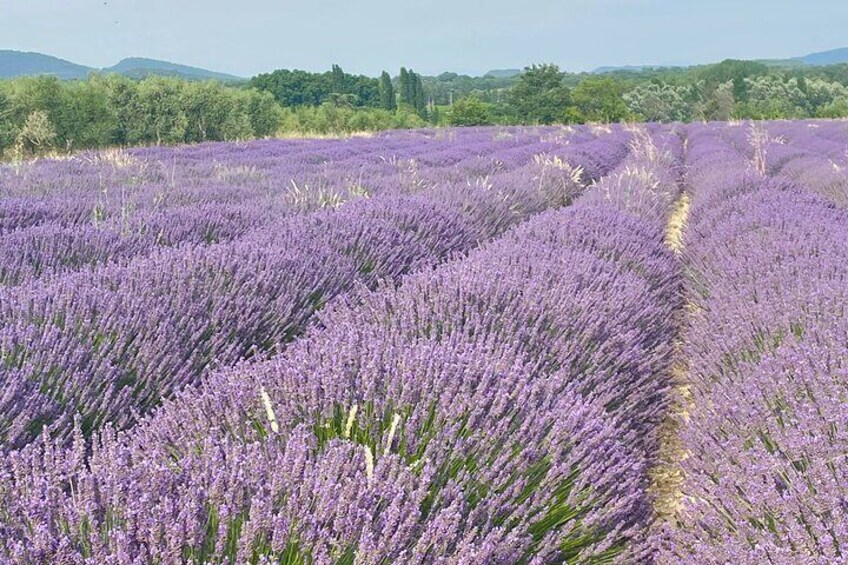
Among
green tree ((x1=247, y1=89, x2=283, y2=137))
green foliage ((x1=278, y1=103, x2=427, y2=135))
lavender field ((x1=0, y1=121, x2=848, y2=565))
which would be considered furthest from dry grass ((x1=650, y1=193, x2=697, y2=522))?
green foliage ((x1=278, y1=103, x2=427, y2=135))

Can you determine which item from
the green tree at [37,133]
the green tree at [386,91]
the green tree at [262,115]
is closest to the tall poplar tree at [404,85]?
the green tree at [386,91]

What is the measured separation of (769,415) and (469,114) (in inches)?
1398

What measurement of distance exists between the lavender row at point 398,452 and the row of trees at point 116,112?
16.4 m

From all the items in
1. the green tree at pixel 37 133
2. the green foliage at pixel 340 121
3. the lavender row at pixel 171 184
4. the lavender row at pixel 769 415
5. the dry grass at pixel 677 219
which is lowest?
the dry grass at pixel 677 219

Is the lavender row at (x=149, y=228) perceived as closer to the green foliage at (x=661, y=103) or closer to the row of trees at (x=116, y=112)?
the row of trees at (x=116, y=112)

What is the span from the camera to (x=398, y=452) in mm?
1518

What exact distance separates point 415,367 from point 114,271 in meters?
1.58

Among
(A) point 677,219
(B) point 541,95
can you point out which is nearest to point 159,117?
(A) point 677,219

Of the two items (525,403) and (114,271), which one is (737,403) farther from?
(114,271)

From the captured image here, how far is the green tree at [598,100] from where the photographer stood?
40.6 m

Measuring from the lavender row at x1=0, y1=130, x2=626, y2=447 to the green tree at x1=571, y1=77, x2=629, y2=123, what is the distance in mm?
38324

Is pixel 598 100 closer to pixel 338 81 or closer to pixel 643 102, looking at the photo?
pixel 643 102

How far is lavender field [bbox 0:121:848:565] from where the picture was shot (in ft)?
3.77

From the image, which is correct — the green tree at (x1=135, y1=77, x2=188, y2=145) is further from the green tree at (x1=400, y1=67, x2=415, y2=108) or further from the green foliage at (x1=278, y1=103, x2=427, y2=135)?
the green tree at (x1=400, y1=67, x2=415, y2=108)
